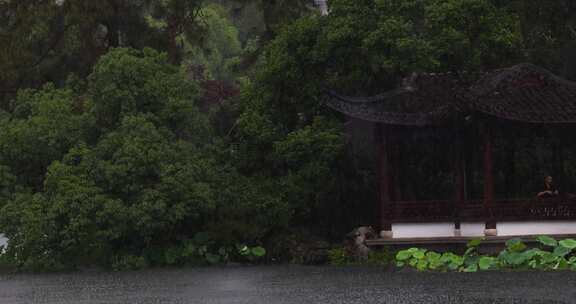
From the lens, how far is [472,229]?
28703 millimetres

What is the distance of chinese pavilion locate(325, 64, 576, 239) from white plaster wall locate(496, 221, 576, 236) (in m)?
0.02

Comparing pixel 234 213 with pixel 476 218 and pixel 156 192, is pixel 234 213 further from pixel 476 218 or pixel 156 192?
pixel 476 218

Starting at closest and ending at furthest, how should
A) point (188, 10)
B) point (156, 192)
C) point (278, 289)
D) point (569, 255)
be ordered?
Answer: 1. point (278, 289)
2. point (569, 255)
3. point (156, 192)
4. point (188, 10)

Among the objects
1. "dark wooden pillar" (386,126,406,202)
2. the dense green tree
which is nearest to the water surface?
"dark wooden pillar" (386,126,406,202)

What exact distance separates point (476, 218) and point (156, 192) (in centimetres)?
796

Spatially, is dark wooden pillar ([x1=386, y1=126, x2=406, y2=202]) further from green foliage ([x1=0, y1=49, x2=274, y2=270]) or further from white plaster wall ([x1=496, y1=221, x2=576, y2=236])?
white plaster wall ([x1=496, y1=221, x2=576, y2=236])

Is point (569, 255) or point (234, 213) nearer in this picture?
point (569, 255)

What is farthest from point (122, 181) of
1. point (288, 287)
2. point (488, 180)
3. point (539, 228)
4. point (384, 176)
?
point (539, 228)

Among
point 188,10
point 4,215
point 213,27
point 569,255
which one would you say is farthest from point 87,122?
point 213,27

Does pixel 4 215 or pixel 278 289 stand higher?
pixel 4 215

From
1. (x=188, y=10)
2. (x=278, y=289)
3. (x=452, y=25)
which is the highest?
(x=188, y=10)

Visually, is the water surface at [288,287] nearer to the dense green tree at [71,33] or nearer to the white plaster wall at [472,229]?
the white plaster wall at [472,229]

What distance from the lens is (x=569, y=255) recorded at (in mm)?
27219

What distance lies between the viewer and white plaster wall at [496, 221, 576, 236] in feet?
92.4
